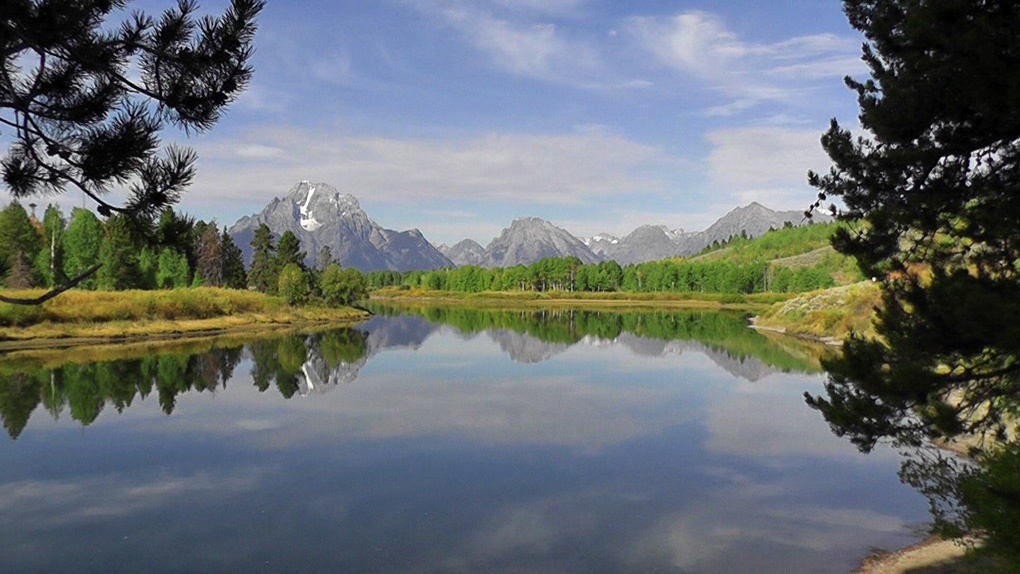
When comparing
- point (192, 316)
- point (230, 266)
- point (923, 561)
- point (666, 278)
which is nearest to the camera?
point (923, 561)

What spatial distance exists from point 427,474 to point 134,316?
50000mm

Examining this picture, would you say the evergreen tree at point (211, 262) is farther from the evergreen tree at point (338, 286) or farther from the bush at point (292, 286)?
the bush at point (292, 286)

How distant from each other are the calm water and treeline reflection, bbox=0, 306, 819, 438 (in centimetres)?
32

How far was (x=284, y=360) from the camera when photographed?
1881 inches

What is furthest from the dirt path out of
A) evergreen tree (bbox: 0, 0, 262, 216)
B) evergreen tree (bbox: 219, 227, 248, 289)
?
evergreen tree (bbox: 219, 227, 248, 289)

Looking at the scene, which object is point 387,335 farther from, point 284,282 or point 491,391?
point 491,391

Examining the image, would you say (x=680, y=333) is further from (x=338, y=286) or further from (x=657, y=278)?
(x=657, y=278)

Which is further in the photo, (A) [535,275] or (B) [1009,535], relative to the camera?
(A) [535,275]

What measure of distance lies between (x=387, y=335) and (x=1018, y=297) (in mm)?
66286

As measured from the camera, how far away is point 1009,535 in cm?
647

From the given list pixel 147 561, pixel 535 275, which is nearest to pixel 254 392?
pixel 147 561

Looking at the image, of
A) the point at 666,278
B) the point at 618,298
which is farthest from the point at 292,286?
the point at 666,278

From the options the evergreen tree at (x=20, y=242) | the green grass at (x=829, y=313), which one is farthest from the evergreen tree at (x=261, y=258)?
the green grass at (x=829, y=313)

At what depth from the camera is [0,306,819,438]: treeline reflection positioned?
31.4 meters
